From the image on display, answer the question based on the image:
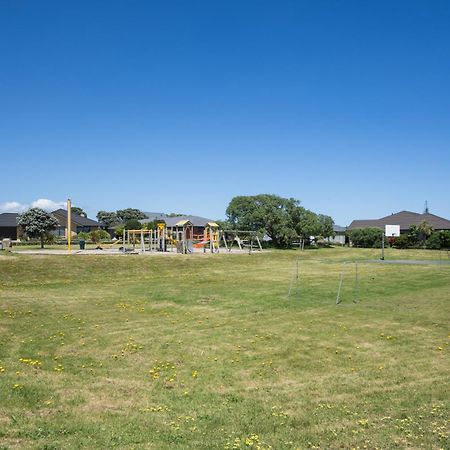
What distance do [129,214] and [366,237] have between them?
89.0 meters

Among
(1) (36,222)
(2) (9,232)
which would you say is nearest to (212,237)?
(1) (36,222)

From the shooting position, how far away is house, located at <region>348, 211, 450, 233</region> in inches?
3513

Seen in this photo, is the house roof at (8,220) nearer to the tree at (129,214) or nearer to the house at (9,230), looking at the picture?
the house at (9,230)

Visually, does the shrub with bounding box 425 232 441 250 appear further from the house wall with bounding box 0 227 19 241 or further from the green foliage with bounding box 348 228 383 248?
the house wall with bounding box 0 227 19 241

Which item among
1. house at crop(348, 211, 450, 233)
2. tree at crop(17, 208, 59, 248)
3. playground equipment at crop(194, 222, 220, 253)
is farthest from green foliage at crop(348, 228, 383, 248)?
tree at crop(17, 208, 59, 248)

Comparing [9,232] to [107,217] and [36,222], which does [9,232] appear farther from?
[107,217]

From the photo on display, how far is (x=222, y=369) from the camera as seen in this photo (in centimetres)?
1132

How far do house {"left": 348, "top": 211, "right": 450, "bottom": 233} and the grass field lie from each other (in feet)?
233

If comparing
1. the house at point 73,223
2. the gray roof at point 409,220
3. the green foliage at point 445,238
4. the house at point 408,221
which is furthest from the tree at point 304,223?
the house at point 73,223

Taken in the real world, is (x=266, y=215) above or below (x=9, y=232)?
above

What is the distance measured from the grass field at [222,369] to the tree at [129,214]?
12233cm

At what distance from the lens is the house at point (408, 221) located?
89.2m

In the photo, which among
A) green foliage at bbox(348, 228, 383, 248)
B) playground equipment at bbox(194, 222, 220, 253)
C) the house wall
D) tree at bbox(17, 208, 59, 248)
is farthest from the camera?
the house wall

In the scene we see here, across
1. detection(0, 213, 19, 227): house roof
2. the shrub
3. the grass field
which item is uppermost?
detection(0, 213, 19, 227): house roof
